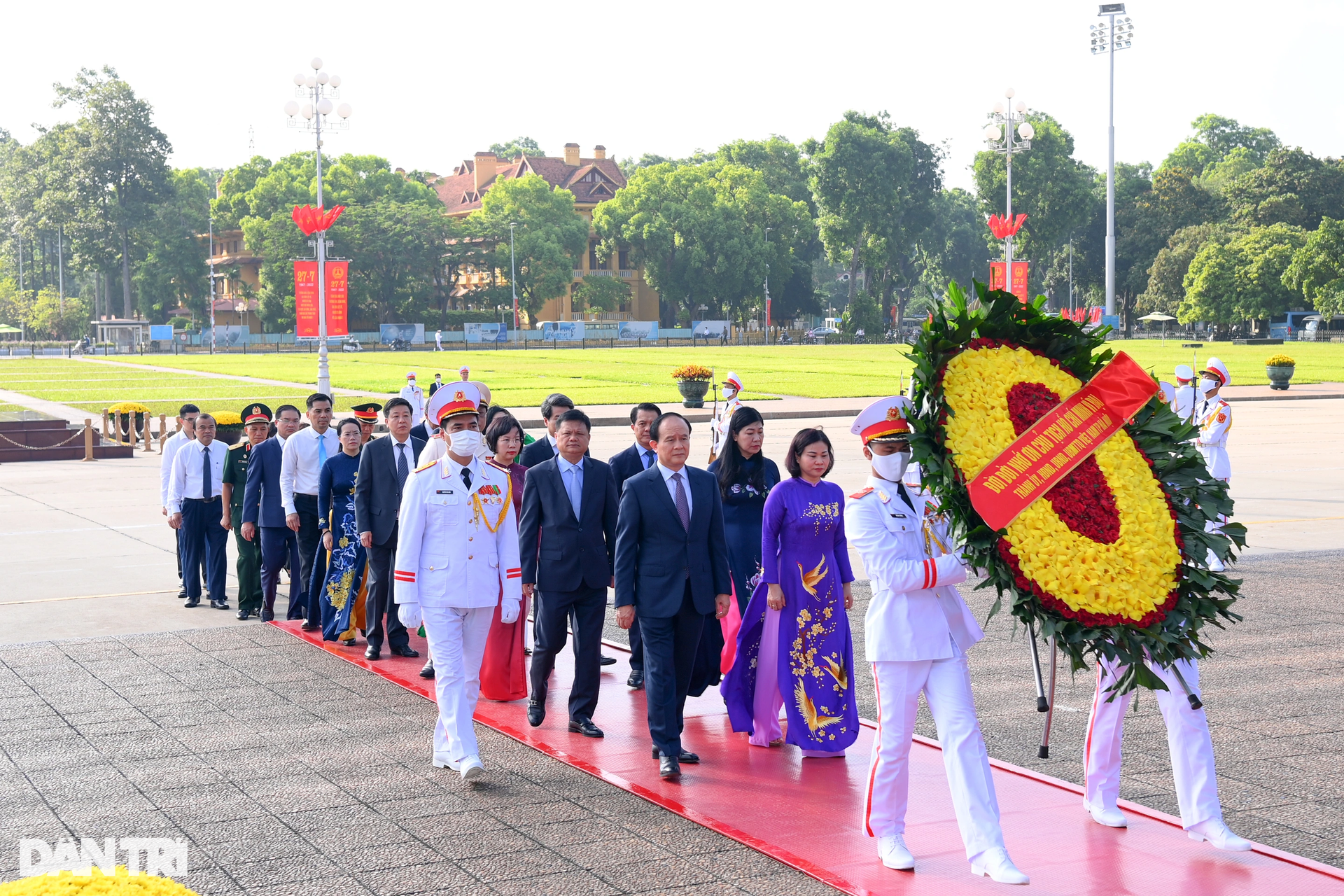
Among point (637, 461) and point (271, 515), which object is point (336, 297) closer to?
point (271, 515)

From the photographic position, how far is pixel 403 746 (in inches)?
289

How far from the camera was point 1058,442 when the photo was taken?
532 cm

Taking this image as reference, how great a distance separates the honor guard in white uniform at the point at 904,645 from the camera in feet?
17.6

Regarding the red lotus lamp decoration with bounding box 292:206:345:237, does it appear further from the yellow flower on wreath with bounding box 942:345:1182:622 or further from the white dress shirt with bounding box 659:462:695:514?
the yellow flower on wreath with bounding box 942:345:1182:622

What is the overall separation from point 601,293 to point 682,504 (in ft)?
305

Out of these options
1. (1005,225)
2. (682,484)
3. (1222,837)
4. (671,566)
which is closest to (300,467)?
(682,484)

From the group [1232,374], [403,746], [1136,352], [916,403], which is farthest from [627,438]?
[1136,352]

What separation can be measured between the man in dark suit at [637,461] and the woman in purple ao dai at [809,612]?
188 cm

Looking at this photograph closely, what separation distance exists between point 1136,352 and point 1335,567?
58.2 metres

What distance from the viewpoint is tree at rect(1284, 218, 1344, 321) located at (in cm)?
7656

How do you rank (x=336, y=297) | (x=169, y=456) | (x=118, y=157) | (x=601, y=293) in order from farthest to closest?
(x=118, y=157)
(x=601, y=293)
(x=336, y=297)
(x=169, y=456)

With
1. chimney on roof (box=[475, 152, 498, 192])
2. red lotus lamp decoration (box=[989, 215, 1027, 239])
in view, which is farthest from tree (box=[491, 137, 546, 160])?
red lotus lamp decoration (box=[989, 215, 1027, 239])

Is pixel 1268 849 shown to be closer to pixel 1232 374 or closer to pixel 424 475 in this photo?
pixel 424 475

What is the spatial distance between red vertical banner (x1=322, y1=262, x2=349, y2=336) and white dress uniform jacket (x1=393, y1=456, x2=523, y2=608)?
2434 centimetres
